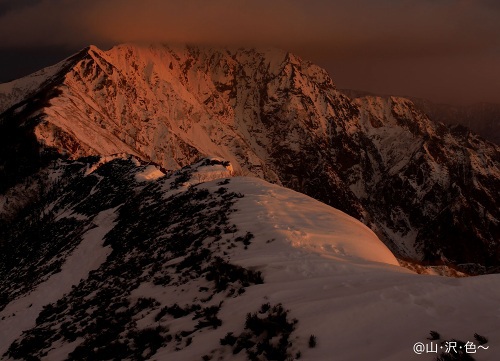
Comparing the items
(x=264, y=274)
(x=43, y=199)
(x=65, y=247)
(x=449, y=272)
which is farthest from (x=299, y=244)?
(x=43, y=199)

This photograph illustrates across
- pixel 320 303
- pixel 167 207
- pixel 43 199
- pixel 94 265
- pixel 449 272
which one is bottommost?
pixel 43 199

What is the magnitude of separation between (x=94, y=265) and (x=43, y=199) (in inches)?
2183

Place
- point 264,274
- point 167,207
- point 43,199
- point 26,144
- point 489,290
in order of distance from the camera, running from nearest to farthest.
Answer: point 489,290, point 264,274, point 167,207, point 43,199, point 26,144

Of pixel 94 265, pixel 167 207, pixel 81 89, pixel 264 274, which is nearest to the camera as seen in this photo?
pixel 264 274

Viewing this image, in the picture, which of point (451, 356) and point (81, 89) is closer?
point (451, 356)

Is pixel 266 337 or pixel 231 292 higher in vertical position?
pixel 266 337

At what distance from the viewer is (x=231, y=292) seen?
12.5 m

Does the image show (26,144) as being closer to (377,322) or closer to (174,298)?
(174,298)

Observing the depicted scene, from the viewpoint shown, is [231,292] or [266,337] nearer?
[266,337]

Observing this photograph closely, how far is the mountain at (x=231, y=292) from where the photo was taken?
8.50 m

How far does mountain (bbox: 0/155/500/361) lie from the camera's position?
335 inches

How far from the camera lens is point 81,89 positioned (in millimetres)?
142875

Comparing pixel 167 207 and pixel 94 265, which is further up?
pixel 167 207

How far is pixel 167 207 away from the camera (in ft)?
90.6
